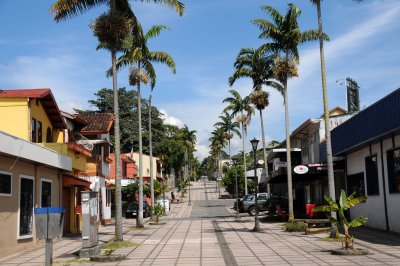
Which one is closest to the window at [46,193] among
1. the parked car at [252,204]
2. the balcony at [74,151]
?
the balcony at [74,151]

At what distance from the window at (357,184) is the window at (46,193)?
14.5 m

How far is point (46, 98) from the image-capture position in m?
22.5

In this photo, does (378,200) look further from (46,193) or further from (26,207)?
(26,207)

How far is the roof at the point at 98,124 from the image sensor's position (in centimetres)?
3233

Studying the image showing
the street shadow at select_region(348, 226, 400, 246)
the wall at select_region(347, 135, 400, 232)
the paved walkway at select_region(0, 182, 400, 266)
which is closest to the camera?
the paved walkway at select_region(0, 182, 400, 266)

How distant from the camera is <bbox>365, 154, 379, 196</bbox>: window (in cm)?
2222

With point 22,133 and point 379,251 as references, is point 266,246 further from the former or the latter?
point 22,133

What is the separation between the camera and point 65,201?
25.0 m

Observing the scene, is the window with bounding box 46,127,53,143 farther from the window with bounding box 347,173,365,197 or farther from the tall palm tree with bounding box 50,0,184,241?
the window with bounding box 347,173,365,197

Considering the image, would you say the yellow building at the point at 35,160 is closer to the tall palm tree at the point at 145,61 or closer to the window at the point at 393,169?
the tall palm tree at the point at 145,61

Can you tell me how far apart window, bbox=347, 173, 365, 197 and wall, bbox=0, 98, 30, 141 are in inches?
617

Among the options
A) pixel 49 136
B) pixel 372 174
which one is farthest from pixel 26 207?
pixel 372 174

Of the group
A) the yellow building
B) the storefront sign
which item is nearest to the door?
the yellow building

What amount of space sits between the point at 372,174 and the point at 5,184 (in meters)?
15.6
